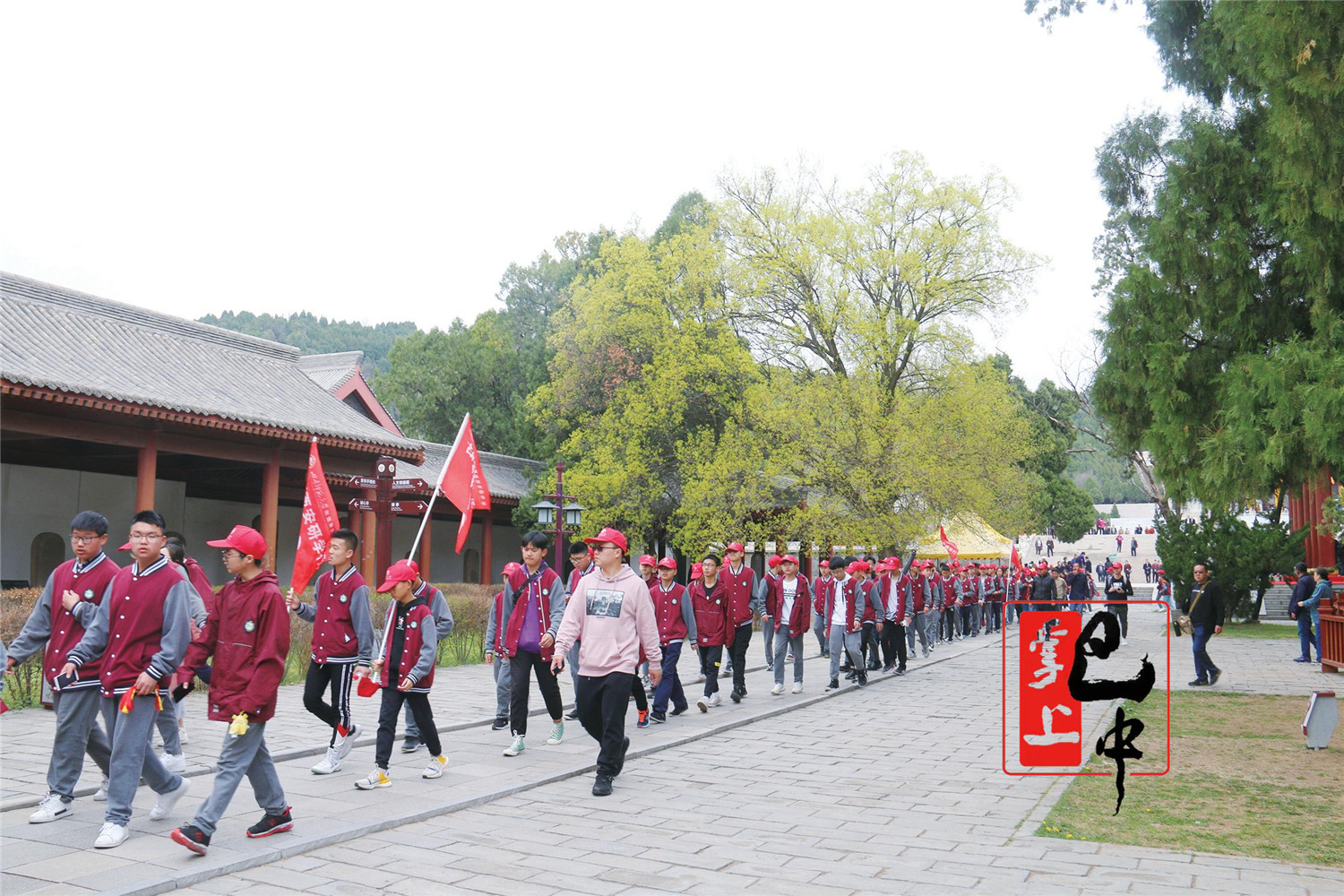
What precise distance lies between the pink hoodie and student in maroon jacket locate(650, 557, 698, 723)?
3.13 m

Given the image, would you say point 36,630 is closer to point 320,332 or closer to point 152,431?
point 152,431

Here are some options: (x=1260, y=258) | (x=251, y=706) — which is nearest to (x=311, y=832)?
(x=251, y=706)

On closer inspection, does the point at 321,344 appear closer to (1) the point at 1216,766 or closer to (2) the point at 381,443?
(2) the point at 381,443

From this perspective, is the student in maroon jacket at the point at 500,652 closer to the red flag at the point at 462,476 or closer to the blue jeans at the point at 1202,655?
the red flag at the point at 462,476

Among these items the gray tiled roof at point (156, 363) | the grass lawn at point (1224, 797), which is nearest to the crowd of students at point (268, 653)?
the grass lawn at point (1224, 797)

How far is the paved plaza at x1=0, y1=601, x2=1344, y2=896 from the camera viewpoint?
505 cm

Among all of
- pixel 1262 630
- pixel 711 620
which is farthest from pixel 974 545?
pixel 711 620

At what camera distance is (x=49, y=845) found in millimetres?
5473

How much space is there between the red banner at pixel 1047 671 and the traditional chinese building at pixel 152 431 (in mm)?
14347

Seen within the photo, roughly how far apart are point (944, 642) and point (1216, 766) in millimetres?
16911

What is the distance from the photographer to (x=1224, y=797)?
7.22 m

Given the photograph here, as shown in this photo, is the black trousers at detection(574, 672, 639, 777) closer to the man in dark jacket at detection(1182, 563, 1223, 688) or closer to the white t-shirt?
the white t-shirt

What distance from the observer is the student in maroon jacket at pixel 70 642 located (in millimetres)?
5875

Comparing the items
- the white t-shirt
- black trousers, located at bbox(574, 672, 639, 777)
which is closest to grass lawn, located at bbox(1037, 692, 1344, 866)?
black trousers, located at bbox(574, 672, 639, 777)
